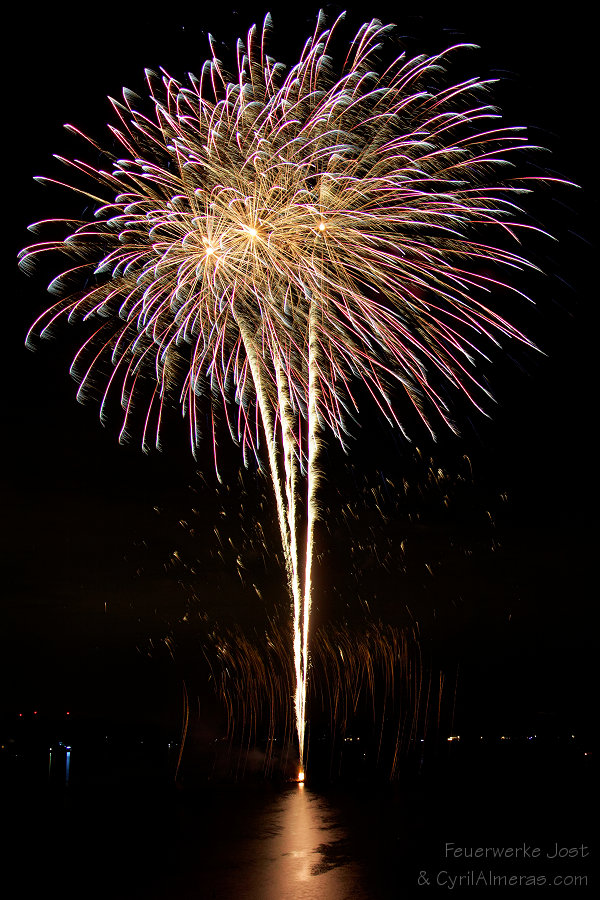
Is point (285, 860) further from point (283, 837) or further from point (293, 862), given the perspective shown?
point (283, 837)

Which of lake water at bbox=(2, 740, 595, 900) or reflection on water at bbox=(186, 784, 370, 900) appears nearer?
reflection on water at bbox=(186, 784, 370, 900)

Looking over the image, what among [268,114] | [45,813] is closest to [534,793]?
[45,813]

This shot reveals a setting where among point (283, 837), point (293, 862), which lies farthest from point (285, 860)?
point (283, 837)

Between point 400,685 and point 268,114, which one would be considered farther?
point 400,685

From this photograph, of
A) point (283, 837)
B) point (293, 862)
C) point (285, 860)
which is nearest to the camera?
point (293, 862)

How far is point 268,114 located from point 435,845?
37.7 feet

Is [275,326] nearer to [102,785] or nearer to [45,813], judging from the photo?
[45,813]

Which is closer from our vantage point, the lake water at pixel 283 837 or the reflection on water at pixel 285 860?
the reflection on water at pixel 285 860

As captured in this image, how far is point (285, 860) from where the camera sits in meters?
10.4

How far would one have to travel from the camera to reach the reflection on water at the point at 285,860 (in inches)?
352

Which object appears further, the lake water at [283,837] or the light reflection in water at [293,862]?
the lake water at [283,837]

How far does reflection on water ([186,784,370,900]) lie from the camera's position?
352 inches

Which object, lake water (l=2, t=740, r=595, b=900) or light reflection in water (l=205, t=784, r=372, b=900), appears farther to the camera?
lake water (l=2, t=740, r=595, b=900)

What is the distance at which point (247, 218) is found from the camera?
1271cm
